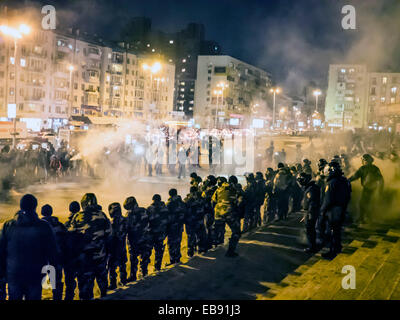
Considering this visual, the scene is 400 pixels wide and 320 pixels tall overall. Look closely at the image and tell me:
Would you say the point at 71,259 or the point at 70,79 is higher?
the point at 70,79

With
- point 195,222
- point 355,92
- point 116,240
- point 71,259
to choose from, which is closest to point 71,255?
point 71,259

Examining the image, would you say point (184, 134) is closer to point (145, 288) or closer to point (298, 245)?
point (298, 245)

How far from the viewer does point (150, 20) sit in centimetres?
12469

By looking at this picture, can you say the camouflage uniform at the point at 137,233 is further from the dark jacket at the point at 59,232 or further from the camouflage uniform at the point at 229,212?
the camouflage uniform at the point at 229,212

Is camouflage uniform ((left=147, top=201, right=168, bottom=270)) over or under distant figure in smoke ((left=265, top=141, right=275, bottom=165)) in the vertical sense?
under

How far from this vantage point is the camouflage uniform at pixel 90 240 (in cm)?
602

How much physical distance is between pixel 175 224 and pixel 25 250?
12.1ft

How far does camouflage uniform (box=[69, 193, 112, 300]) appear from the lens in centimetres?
602

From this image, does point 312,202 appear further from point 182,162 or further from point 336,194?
point 182,162

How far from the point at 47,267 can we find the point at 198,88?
109 m

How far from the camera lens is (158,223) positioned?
25.0 ft

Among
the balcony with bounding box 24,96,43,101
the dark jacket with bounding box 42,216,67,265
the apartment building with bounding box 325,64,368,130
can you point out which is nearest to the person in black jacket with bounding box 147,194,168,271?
the dark jacket with bounding box 42,216,67,265

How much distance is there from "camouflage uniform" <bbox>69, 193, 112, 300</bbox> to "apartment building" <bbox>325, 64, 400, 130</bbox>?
9177 cm

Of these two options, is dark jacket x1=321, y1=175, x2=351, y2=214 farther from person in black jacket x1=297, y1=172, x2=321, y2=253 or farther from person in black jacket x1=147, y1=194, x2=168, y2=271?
person in black jacket x1=147, y1=194, x2=168, y2=271
